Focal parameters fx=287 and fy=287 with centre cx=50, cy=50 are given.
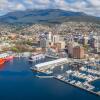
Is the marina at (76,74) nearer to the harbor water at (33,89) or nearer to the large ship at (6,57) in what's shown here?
the harbor water at (33,89)

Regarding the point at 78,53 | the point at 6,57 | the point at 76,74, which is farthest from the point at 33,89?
the point at 78,53

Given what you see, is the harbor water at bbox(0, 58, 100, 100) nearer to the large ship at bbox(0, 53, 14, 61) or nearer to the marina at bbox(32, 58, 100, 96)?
the marina at bbox(32, 58, 100, 96)

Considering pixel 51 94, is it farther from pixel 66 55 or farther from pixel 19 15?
pixel 19 15

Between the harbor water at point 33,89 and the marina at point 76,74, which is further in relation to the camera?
the marina at point 76,74

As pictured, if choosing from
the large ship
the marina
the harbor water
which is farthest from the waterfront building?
the harbor water

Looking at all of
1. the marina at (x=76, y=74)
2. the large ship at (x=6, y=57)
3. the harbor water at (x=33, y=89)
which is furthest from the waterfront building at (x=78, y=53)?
the harbor water at (x=33, y=89)

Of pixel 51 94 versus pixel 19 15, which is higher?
pixel 19 15

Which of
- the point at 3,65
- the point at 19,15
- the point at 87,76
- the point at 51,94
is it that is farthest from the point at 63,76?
the point at 19,15

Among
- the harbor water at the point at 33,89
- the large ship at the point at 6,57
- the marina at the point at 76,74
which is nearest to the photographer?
the harbor water at the point at 33,89
